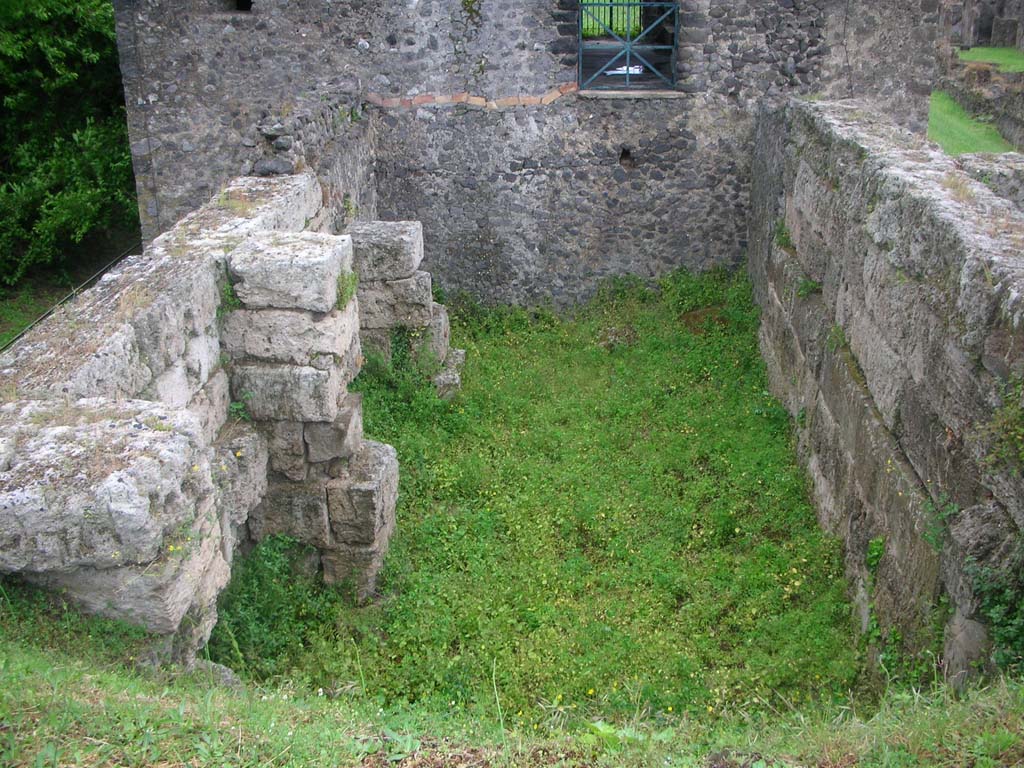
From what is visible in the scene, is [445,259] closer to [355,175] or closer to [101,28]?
[355,175]

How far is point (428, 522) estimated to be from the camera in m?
6.60

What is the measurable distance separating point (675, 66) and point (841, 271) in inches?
173

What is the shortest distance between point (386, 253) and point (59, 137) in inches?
284

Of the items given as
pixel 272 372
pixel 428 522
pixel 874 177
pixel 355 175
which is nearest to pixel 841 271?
pixel 874 177

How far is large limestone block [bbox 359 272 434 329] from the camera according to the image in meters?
7.97

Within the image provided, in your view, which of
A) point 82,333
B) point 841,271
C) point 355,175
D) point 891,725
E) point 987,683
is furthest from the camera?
point 355,175

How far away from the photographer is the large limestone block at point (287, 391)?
5.32 metres

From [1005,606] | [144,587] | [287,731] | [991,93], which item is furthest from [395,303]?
[991,93]

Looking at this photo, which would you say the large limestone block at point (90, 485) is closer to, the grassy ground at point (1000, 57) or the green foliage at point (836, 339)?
the green foliage at point (836, 339)

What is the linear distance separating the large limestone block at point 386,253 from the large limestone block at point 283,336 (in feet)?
8.53

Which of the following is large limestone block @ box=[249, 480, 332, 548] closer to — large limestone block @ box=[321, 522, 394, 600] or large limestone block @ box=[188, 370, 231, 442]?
large limestone block @ box=[321, 522, 394, 600]

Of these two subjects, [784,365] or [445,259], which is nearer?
[784,365]

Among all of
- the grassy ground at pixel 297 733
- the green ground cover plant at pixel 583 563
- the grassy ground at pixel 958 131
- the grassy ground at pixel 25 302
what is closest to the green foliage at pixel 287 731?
the grassy ground at pixel 297 733

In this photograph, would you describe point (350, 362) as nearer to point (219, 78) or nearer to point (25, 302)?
point (219, 78)
